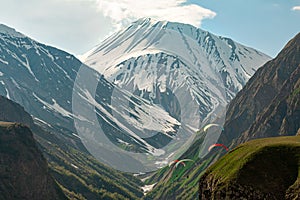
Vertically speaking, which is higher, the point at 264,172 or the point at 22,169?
the point at 264,172

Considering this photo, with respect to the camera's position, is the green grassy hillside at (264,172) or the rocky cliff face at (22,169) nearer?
the green grassy hillside at (264,172)

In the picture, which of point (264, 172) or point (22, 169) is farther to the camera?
point (22, 169)

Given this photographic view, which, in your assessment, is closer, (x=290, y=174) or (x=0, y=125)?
(x=290, y=174)

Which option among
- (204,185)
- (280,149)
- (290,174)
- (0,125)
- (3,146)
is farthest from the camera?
(0,125)

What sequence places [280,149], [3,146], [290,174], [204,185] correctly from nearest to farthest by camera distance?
[290,174]
[280,149]
[204,185]
[3,146]

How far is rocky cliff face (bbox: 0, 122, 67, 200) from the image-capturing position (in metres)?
135

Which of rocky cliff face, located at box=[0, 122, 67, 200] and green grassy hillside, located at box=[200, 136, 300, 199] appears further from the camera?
rocky cliff face, located at box=[0, 122, 67, 200]

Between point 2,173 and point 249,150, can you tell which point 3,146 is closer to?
point 2,173

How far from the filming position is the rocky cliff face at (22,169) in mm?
135375

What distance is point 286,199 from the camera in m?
47.3

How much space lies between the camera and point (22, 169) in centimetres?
14375

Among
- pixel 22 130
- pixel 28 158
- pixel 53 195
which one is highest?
pixel 22 130

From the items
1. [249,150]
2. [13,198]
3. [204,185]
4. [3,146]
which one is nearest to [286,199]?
[249,150]

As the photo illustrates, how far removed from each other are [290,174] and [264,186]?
373 cm
